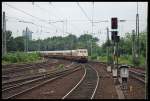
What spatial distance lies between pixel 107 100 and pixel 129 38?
85657 mm

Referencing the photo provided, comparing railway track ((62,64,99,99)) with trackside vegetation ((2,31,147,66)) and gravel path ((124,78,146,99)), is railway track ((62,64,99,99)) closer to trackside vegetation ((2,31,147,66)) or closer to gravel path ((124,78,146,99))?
gravel path ((124,78,146,99))

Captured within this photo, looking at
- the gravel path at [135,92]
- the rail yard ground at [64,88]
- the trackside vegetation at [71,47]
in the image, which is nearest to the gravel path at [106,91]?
the rail yard ground at [64,88]

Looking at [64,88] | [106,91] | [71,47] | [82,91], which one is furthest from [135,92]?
[71,47]

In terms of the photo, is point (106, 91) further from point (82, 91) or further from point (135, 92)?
point (135, 92)

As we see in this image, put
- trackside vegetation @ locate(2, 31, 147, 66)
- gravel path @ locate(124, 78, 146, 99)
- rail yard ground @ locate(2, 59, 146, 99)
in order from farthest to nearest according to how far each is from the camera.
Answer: trackside vegetation @ locate(2, 31, 147, 66) < rail yard ground @ locate(2, 59, 146, 99) < gravel path @ locate(124, 78, 146, 99)

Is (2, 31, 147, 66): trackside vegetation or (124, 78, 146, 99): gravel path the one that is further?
(2, 31, 147, 66): trackside vegetation

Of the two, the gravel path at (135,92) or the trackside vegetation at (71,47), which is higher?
the trackside vegetation at (71,47)

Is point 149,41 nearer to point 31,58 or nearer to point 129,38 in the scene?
point 31,58

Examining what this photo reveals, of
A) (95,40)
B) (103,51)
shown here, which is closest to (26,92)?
(103,51)

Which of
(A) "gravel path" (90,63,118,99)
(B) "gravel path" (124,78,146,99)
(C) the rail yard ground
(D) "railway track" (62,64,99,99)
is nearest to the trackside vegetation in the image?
(C) the rail yard ground

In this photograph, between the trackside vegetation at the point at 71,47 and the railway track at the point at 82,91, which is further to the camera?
the trackside vegetation at the point at 71,47

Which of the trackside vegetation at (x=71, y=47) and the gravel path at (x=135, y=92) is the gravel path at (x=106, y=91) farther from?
the trackside vegetation at (x=71, y=47)

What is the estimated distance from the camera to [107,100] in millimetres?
18047

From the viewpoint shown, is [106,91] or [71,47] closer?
[106,91]
